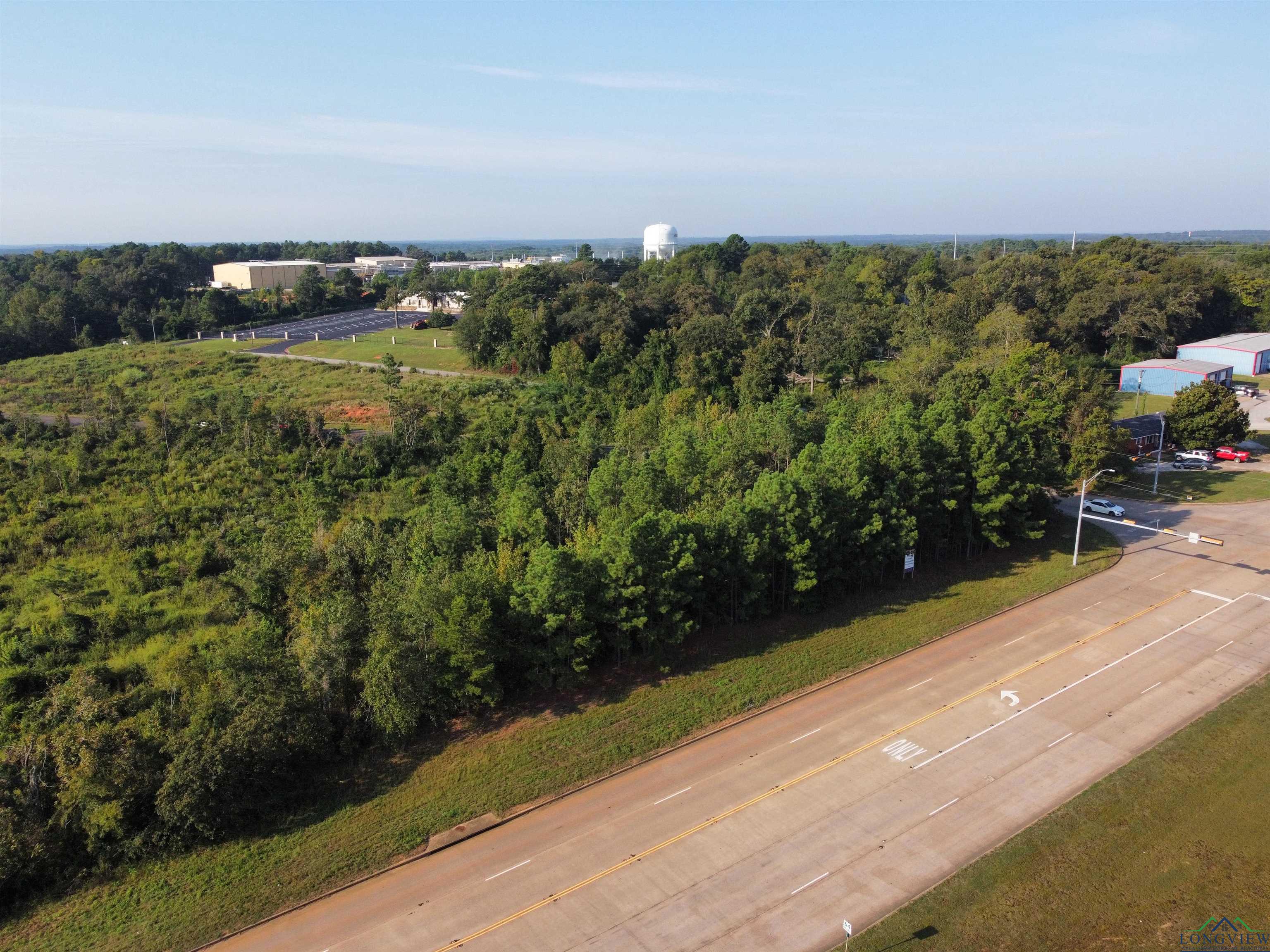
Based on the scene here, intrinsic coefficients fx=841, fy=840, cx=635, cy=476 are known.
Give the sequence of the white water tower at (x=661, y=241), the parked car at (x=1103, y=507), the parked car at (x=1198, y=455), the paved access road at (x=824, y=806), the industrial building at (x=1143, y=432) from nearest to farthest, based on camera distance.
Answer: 1. the paved access road at (x=824, y=806)
2. the parked car at (x=1103, y=507)
3. the parked car at (x=1198, y=455)
4. the industrial building at (x=1143, y=432)
5. the white water tower at (x=661, y=241)

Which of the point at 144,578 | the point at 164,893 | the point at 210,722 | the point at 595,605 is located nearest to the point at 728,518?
the point at 595,605

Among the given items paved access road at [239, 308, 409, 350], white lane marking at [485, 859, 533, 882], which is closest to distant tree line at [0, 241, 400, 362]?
paved access road at [239, 308, 409, 350]

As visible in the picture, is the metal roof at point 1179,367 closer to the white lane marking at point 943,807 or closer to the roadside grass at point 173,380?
the roadside grass at point 173,380

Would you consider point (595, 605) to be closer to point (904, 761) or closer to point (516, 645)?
point (516, 645)

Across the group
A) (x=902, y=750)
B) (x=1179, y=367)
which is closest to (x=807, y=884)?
(x=902, y=750)

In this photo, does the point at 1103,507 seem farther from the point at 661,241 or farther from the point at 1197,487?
the point at 661,241

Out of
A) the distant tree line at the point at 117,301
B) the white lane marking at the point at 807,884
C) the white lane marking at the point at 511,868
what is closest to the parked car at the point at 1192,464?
the white lane marking at the point at 807,884
